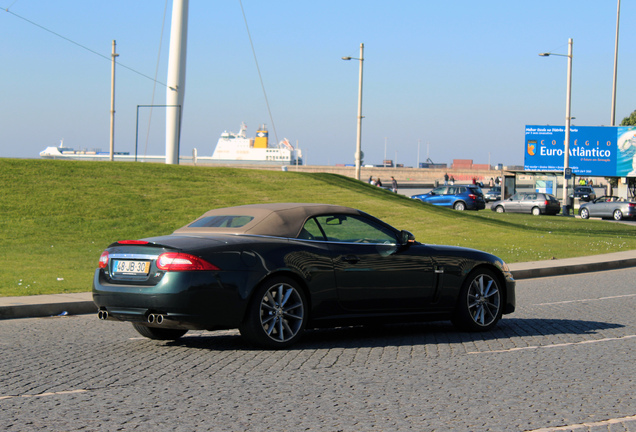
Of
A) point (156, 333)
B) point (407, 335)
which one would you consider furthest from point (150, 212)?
point (407, 335)

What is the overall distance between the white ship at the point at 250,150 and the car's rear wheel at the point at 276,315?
129 metres

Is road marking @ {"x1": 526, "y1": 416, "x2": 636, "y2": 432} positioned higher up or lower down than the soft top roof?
lower down

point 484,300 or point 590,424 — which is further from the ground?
point 484,300

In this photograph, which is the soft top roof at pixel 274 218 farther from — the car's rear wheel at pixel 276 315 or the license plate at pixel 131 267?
the license plate at pixel 131 267

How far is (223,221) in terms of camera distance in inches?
313

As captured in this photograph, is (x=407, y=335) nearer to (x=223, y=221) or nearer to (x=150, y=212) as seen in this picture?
(x=223, y=221)

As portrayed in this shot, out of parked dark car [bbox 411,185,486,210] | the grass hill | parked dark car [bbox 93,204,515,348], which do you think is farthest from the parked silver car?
parked dark car [bbox 93,204,515,348]

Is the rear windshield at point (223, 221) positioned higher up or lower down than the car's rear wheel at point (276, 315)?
higher up

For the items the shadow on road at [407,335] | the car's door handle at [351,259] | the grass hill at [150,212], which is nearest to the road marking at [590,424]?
the shadow on road at [407,335]

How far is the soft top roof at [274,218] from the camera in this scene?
761 cm

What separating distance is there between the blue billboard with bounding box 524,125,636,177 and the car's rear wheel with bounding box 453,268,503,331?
52.9m

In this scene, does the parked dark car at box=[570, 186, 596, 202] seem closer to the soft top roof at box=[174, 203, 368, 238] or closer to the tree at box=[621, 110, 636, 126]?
the tree at box=[621, 110, 636, 126]

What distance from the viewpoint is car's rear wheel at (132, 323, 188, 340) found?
795 cm

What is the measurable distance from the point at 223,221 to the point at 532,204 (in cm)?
3882
